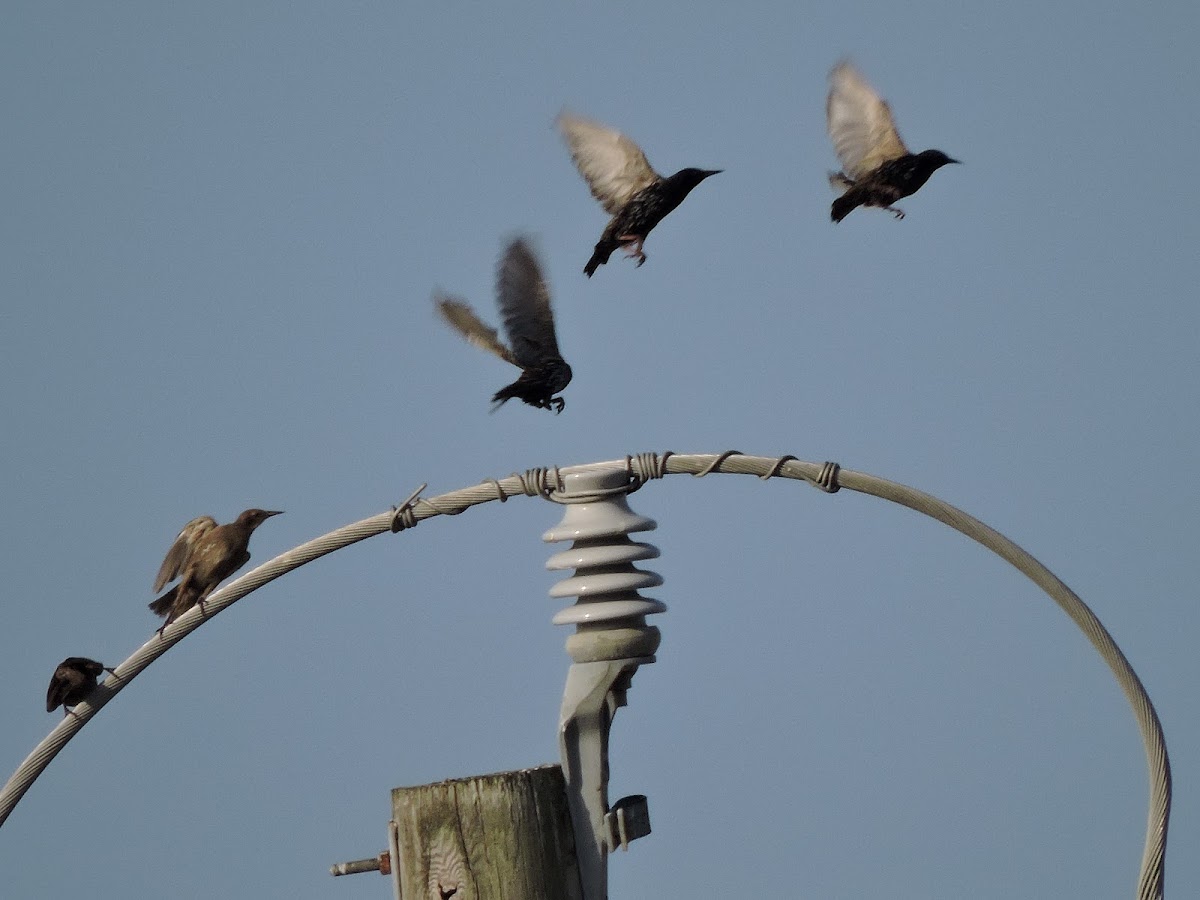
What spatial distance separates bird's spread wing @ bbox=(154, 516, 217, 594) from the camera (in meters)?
7.74

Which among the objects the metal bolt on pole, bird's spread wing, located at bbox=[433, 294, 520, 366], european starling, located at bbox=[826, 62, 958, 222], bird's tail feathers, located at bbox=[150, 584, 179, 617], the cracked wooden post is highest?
european starling, located at bbox=[826, 62, 958, 222]

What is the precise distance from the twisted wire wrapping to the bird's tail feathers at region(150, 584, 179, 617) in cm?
211

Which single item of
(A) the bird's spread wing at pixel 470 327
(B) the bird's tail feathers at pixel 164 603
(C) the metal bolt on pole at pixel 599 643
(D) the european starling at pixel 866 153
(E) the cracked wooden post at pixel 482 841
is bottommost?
(E) the cracked wooden post at pixel 482 841

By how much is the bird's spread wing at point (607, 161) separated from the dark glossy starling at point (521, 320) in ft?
3.78

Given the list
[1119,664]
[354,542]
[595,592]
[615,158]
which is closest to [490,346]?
[615,158]

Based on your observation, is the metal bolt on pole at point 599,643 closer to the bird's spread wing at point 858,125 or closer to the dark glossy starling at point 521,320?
the dark glossy starling at point 521,320

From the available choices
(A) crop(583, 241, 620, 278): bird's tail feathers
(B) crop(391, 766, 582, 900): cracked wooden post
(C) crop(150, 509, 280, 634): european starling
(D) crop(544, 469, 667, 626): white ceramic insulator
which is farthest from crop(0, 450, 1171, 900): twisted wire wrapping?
(A) crop(583, 241, 620, 278): bird's tail feathers

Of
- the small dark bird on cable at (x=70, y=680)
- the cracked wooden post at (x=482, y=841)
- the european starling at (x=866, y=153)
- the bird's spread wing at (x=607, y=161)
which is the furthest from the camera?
the bird's spread wing at (x=607, y=161)

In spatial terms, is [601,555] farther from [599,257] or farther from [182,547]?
[599,257]

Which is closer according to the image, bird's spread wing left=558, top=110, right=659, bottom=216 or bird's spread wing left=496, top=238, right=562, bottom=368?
bird's spread wing left=496, top=238, right=562, bottom=368

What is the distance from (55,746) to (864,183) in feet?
15.7

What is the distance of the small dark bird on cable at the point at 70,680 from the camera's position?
573cm

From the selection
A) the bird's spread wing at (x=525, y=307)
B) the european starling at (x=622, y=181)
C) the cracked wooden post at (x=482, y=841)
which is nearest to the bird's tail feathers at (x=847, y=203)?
the european starling at (x=622, y=181)

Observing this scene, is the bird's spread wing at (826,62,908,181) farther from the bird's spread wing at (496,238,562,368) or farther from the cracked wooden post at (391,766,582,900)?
the cracked wooden post at (391,766,582,900)
